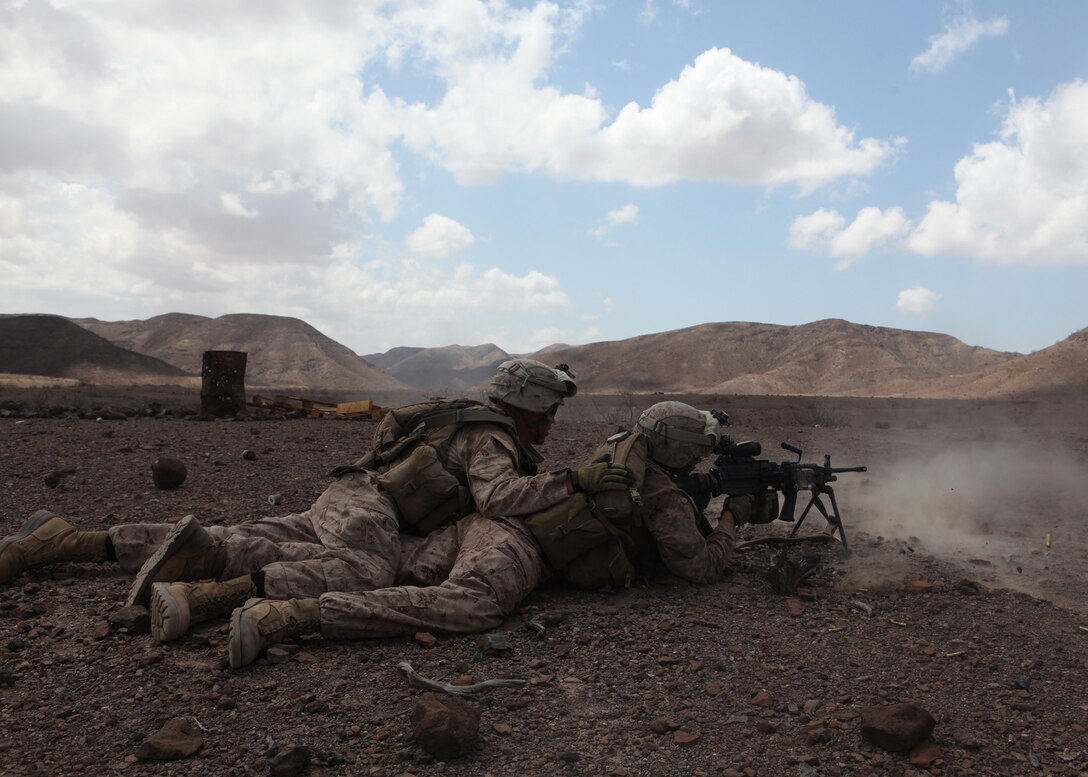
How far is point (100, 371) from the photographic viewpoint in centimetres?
3706

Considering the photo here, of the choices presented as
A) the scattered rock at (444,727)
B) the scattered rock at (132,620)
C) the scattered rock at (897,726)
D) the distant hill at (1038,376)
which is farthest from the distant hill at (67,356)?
the scattered rock at (897,726)

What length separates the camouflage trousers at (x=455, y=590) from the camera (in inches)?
144

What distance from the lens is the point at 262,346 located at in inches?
2140

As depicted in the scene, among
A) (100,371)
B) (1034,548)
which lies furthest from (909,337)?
(1034,548)

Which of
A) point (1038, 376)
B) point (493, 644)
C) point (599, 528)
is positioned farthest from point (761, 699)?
point (1038, 376)

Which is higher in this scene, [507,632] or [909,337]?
[909,337]

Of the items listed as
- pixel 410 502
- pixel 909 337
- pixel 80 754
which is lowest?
pixel 80 754

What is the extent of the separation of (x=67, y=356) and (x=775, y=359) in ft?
136

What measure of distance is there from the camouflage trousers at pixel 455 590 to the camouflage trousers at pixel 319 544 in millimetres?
194

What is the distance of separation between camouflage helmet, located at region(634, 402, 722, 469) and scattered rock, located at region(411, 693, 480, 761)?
2180 millimetres

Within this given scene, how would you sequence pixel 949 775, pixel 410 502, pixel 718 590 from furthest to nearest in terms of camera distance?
pixel 718 590, pixel 410 502, pixel 949 775

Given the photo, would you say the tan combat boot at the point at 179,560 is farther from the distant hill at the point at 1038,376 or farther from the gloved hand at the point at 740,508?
the distant hill at the point at 1038,376

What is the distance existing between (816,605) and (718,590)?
1.67 feet

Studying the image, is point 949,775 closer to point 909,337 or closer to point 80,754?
point 80,754
